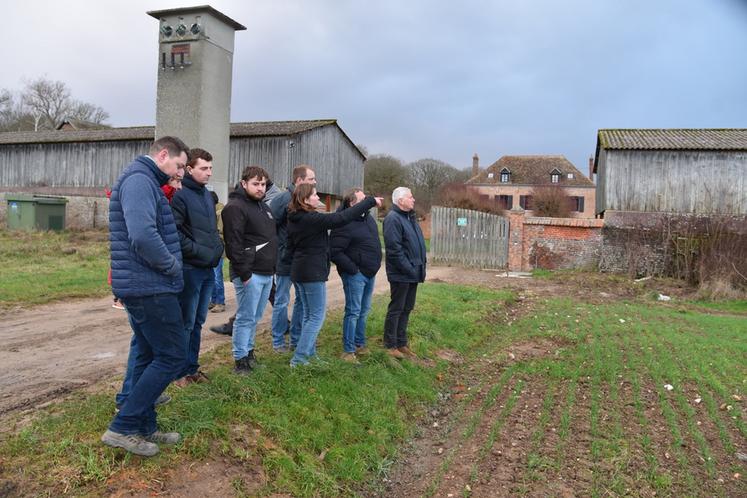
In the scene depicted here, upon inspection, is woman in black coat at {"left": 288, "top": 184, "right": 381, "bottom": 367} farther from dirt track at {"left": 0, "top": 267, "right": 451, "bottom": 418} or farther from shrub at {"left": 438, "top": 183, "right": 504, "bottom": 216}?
shrub at {"left": 438, "top": 183, "right": 504, "bottom": 216}

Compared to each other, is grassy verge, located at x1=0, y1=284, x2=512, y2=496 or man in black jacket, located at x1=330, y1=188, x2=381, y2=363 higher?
man in black jacket, located at x1=330, y1=188, x2=381, y2=363

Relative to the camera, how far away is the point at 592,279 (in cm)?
1767

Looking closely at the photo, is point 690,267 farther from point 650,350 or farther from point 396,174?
point 396,174

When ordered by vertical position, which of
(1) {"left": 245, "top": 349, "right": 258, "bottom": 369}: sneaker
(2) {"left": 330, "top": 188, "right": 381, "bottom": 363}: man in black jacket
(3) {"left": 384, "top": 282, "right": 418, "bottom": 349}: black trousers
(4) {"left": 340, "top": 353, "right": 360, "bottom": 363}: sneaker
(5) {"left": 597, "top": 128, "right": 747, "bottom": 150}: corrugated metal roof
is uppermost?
(5) {"left": 597, "top": 128, "right": 747, "bottom": 150}: corrugated metal roof

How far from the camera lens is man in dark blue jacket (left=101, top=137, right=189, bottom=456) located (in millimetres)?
3496

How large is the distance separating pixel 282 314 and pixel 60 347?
280 centimetres

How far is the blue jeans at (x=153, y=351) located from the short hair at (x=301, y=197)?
210 centimetres

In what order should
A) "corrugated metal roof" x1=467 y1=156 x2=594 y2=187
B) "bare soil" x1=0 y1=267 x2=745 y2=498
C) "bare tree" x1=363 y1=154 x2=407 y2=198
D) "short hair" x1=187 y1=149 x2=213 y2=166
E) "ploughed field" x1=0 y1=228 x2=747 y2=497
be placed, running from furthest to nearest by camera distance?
"corrugated metal roof" x1=467 y1=156 x2=594 y2=187
"bare tree" x1=363 y1=154 x2=407 y2=198
"short hair" x1=187 y1=149 x2=213 y2=166
"bare soil" x1=0 y1=267 x2=745 y2=498
"ploughed field" x1=0 y1=228 x2=747 y2=497

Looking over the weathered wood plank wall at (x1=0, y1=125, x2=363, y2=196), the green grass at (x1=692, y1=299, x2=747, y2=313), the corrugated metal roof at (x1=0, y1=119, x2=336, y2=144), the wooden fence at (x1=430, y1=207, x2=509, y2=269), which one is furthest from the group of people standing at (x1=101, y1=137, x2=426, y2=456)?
the corrugated metal roof at (x1=0, y1=119, x2=336, y2=144)

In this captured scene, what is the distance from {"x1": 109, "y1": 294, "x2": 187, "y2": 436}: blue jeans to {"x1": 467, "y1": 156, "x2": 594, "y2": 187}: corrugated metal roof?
51.3 metres

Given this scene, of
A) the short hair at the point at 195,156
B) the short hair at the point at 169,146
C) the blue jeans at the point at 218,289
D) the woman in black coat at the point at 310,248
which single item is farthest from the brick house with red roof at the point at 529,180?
the short hair at the point at 169,146

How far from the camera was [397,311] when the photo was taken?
7066mm

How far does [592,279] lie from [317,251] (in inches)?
559

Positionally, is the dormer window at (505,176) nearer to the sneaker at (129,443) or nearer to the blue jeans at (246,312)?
the blue jeans at (246,312)
